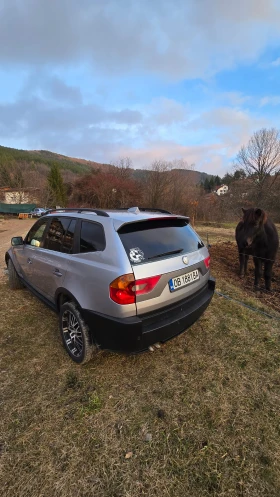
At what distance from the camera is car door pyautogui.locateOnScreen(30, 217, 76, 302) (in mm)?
2914

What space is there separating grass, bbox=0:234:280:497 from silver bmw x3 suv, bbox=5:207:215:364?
47 centimetres

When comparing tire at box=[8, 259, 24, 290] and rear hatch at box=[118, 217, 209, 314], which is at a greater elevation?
rear hatch at box=[118, 217, 209, 314]

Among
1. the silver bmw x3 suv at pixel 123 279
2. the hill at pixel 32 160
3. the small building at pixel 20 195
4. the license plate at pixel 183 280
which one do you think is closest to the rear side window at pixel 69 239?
the silver bmw x3 suv at pixel 123 279

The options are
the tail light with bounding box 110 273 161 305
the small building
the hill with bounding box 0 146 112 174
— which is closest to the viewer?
the tail light with bounding box 110 273 161 305

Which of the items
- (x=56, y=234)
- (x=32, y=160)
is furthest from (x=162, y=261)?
(x=32, y=160)

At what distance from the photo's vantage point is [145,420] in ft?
6.75

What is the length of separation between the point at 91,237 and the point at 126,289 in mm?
819

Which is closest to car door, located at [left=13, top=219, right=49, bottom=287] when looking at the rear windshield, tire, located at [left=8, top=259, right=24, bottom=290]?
tire, located at [left=8, top=259, right=24, bottom=290]

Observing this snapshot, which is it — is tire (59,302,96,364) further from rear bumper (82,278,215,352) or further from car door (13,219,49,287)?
car door (13,219,49,287)

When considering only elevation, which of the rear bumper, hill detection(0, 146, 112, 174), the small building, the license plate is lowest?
the rear bumper

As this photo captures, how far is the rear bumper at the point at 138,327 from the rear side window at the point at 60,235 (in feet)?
3.17

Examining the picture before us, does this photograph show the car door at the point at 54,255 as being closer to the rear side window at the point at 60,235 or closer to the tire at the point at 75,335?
the rear side window at the point at 60,235

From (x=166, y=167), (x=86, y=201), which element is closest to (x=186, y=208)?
(x=166, y=167)

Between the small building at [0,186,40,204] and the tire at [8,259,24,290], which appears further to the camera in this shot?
the small building at [0,186,40,204]
